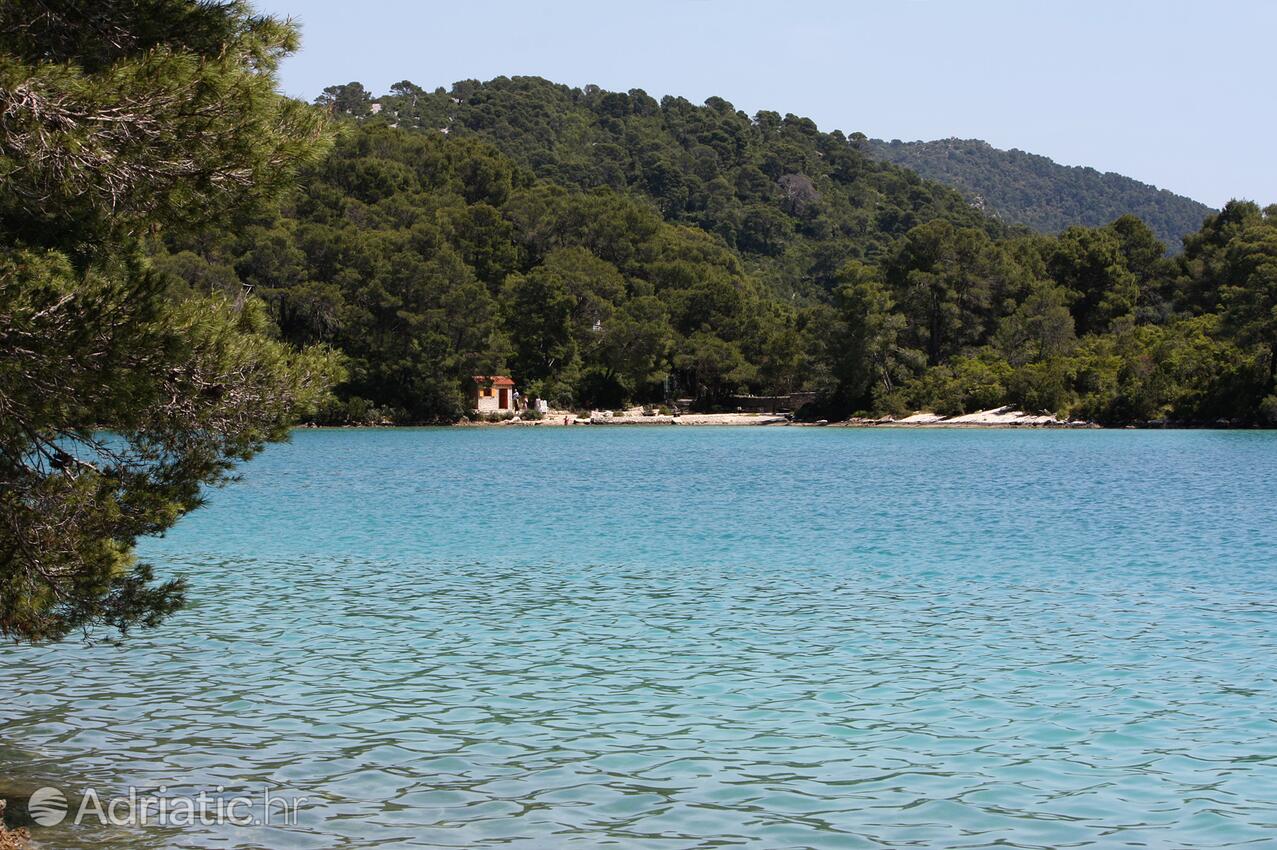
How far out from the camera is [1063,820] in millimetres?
7961

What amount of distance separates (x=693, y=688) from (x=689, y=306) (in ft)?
312

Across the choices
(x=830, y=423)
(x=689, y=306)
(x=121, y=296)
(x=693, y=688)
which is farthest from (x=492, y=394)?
(x=121, y=296)

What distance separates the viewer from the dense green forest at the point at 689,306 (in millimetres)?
80500

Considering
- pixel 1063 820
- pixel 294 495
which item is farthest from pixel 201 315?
pixel 294 495

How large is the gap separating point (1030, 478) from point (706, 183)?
475 ft

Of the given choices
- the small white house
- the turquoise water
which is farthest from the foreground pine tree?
the small white house

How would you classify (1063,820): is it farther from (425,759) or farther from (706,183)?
(706,183)

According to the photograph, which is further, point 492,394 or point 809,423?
point 809,423

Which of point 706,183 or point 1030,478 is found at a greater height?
point 706,183

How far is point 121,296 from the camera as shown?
24.0 ft

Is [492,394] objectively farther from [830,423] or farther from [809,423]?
[830,423]

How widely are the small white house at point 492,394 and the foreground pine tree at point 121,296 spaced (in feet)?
275

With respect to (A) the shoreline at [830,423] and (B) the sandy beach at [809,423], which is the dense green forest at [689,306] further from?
(B) the sandy beach at [809,423]

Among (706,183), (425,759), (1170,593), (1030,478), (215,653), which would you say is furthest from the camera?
(706,183)
